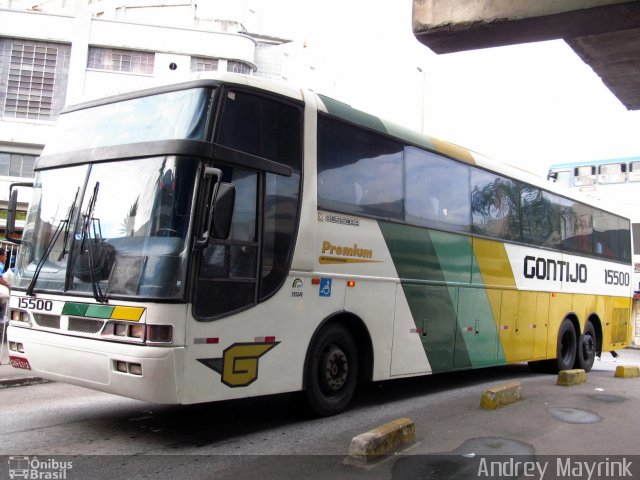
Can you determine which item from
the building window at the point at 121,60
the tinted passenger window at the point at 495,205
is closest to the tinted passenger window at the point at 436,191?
the tinted passenger window at the point at 495,205

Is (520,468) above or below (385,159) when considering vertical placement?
below

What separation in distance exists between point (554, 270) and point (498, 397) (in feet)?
15.6

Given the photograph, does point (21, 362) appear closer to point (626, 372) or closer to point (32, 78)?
point (626, 372)

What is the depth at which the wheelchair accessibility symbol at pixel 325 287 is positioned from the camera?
641 centimetres

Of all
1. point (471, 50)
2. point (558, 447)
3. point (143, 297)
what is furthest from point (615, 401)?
point (143, 297)

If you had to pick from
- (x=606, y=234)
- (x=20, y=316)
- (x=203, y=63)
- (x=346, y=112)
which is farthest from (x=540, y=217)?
(x=203, y=63)

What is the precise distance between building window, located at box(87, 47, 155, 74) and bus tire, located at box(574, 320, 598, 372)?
71.5ft

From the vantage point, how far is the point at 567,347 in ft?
40.2

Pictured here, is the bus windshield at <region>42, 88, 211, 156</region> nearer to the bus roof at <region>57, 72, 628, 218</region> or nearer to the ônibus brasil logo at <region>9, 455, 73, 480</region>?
the bus roof at <region>57, 72, 628, 218</region>

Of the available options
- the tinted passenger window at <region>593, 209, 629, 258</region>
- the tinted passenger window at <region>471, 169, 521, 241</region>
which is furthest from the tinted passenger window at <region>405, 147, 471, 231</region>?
the tinted passenger window at <region>593, 209, 629, 258</region>

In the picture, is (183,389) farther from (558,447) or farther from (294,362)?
(558,447)

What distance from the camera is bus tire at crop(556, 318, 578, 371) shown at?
11852mm

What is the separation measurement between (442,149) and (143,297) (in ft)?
17.4

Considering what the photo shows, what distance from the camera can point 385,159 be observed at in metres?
7.54
